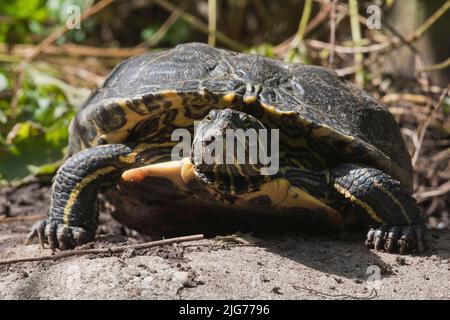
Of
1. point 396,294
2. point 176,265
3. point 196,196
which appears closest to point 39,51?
point 196,196

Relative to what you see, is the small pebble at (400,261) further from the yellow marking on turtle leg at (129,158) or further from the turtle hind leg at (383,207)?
the yellow marking on turtle leg at (129,158)

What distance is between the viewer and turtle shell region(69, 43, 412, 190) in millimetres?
2895

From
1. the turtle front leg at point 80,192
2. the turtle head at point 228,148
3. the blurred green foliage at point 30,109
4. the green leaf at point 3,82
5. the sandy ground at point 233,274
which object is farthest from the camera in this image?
the green leaf at point 3,82

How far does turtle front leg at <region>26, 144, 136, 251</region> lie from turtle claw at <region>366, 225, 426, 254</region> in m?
1.15

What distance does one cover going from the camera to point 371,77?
5.00 meters

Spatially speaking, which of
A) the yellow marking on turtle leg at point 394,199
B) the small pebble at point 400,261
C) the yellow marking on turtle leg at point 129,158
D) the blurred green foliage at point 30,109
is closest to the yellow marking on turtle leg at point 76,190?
the yellow marking on turtle leg at point 129,158

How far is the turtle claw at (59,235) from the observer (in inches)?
114

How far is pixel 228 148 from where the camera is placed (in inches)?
104

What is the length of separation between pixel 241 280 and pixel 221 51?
51.2 inches

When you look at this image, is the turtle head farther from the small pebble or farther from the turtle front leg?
the small pebble

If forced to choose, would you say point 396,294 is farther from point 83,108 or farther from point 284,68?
point 83,108

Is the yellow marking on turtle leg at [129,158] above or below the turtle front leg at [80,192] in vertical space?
above

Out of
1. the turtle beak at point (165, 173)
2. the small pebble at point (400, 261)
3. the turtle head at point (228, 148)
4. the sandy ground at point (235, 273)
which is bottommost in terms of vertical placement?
the small pebble at point (400, 261)

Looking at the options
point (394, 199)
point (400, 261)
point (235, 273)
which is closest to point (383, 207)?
point (394, 199)
